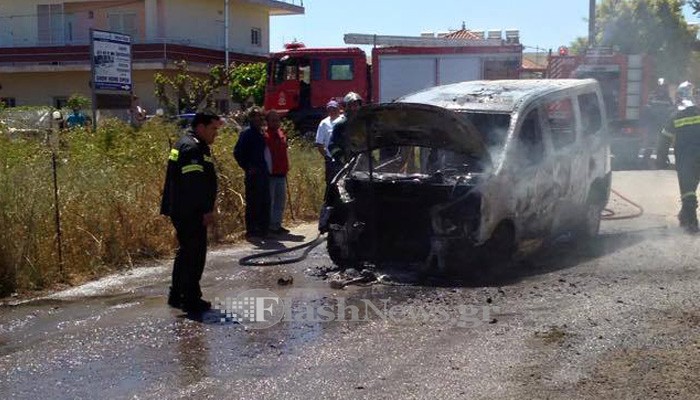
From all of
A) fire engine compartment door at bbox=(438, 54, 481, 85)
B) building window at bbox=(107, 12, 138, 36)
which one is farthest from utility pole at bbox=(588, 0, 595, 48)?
building window at bbox=(107, 12, 138, 36)

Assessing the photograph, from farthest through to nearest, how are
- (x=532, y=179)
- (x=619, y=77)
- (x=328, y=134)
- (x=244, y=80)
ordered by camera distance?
(x=244, y=80) → (x=619, y=77) → (x=328, y=134) → (x=532, y=179)

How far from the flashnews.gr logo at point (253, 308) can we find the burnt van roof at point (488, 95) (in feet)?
8.20

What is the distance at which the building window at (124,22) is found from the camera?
3856 cm

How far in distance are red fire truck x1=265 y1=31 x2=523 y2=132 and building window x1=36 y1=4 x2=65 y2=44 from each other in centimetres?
1934

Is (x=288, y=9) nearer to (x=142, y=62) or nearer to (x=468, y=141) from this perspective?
(x=142, y=62)

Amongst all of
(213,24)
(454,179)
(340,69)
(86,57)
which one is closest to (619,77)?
(340,69)

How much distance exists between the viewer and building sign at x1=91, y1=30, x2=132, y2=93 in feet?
49.2

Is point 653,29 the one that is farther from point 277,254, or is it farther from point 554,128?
point 277,254

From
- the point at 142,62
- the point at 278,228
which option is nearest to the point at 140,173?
A: the point at 278,228

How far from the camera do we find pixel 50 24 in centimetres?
3978

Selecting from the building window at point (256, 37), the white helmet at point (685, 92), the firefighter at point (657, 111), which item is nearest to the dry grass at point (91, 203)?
the white helmet at point (685, 92)

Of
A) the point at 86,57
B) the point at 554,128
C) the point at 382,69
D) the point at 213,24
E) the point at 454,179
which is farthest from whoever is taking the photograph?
the point at 213,24

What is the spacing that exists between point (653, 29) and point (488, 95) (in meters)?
33.0

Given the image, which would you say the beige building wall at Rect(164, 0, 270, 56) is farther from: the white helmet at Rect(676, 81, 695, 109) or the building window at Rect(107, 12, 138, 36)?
the white helmet at Rect(676, 81, 695, 109)
